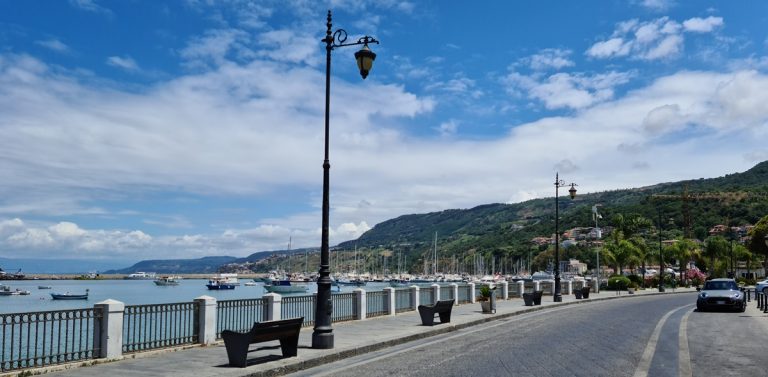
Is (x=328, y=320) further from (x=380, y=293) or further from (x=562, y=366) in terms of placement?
(x=380, y=293)

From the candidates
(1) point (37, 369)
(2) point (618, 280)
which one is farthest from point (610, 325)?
(2) point (618, 280)

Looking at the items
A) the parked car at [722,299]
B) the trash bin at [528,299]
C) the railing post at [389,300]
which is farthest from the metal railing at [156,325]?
the parked car at [722,299]

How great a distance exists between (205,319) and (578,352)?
8.43m

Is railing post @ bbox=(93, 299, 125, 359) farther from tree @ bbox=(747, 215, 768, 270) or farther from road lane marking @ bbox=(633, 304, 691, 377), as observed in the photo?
tree @ bbox=(747, 215, 768, 270)

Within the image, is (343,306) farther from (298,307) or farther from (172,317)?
(172,317)

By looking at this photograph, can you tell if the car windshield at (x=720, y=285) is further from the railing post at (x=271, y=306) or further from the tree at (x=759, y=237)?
the tree at (x=759, y=237)

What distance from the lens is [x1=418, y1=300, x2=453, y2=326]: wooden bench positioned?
21.2 m

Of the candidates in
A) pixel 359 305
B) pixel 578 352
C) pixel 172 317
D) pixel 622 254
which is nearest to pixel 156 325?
pixel 172 317

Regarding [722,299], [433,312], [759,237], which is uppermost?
[759,237]

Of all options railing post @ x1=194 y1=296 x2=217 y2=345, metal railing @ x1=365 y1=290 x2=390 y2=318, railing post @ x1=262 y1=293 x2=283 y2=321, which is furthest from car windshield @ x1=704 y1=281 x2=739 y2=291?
railing post @ x1=194 y1=296 x2=217 y2=345

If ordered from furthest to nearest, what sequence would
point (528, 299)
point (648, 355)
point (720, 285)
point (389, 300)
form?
point (528, 299) → point (720, 285) → point (389, 300) → point (648, 355)

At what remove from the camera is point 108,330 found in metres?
12.3

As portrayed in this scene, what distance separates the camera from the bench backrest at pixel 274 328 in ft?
38.5

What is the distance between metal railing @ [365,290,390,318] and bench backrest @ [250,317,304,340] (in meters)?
11.4
